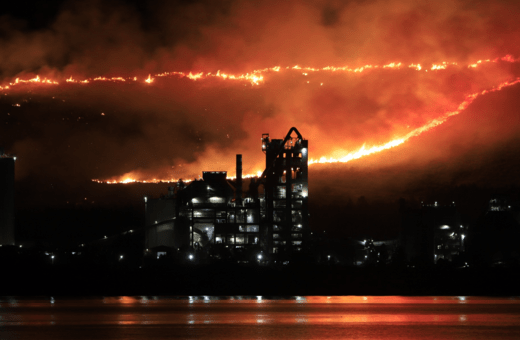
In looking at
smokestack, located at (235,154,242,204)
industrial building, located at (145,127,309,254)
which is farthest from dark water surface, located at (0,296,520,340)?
smokestack, located at (235,154,242,204)

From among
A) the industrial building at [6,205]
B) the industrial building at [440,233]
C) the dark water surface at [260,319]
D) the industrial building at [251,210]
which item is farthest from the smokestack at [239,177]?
the dark water surface at [260,319]

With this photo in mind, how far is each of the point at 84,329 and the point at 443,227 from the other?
262 ft

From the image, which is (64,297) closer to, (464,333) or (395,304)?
(395,304)

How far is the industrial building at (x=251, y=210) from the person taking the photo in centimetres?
10688

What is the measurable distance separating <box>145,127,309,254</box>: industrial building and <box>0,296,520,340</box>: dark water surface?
101ft

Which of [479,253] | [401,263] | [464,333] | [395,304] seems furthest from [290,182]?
[464,333]

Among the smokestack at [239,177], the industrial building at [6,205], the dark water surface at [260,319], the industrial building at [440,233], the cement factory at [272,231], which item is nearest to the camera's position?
the dark water surface at [260,319]

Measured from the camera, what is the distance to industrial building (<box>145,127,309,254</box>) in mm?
106875

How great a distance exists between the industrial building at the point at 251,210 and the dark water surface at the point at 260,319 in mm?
30669

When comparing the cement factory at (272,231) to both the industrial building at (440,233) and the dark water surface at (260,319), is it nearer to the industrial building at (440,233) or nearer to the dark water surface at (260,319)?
the industrial building at (440,233)

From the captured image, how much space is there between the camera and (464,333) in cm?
4950

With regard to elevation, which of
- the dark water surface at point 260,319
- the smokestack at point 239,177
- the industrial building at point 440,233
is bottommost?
the dark water surface at point 260,319

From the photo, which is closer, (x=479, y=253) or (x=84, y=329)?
(x=84, y=329)

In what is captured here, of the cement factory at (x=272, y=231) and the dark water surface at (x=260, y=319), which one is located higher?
the cement factory at (x=272, y=231)
